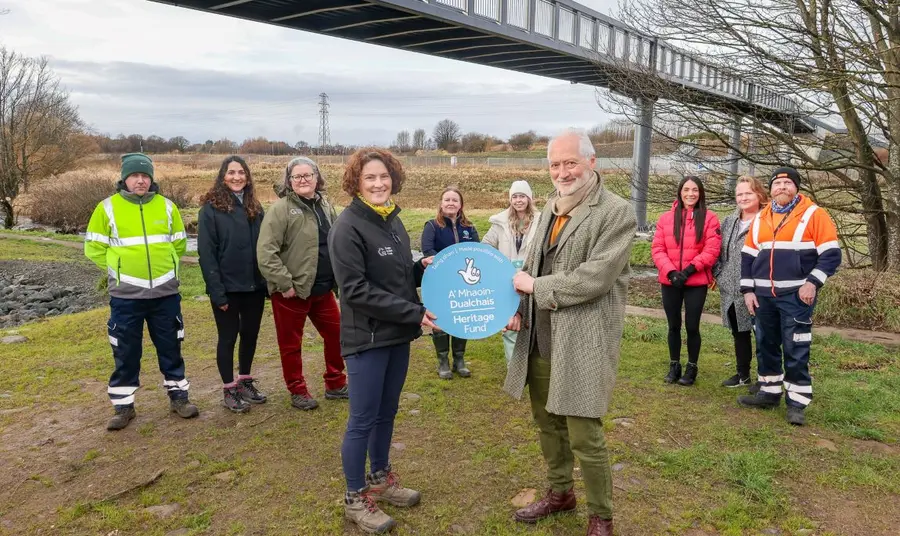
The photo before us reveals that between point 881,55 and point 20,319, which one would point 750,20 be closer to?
point 881,55

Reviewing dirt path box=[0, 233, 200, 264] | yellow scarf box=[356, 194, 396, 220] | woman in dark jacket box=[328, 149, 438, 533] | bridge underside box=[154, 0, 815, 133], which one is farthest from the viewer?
dirt path box=[0, 233, 200, 264]

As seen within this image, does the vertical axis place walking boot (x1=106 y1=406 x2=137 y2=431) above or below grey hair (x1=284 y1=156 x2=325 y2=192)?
below

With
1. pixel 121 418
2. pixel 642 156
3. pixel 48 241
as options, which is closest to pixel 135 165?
pixel 121 418

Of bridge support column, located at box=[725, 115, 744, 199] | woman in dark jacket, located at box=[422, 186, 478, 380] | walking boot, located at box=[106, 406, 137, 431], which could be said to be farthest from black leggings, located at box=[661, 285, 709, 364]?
walking boot, located at box=[106, 406, 137, 431]

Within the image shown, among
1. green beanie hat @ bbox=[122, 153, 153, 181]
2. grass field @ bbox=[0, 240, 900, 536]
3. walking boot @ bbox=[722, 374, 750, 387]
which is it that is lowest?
grass field @ bbox=[0, 240, 900, 536]

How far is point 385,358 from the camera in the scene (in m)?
3.22

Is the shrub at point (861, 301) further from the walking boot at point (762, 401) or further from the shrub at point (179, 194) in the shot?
the shrub at point (179, 194)

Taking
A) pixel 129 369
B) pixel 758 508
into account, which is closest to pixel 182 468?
pixel 129 369

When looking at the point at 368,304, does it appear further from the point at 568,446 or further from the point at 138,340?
the point at 138,340

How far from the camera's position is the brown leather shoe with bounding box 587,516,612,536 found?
9.81 ft

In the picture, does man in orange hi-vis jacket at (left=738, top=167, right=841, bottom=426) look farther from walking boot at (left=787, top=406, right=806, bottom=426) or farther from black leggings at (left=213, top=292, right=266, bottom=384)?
black leggings at (left=213, top=292, right=266, bottom=384)

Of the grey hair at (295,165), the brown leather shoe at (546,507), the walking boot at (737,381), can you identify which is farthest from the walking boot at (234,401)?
the walking boot at (737,381)

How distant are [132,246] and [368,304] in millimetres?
2510

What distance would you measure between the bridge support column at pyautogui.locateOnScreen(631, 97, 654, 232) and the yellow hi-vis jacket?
3.92m
